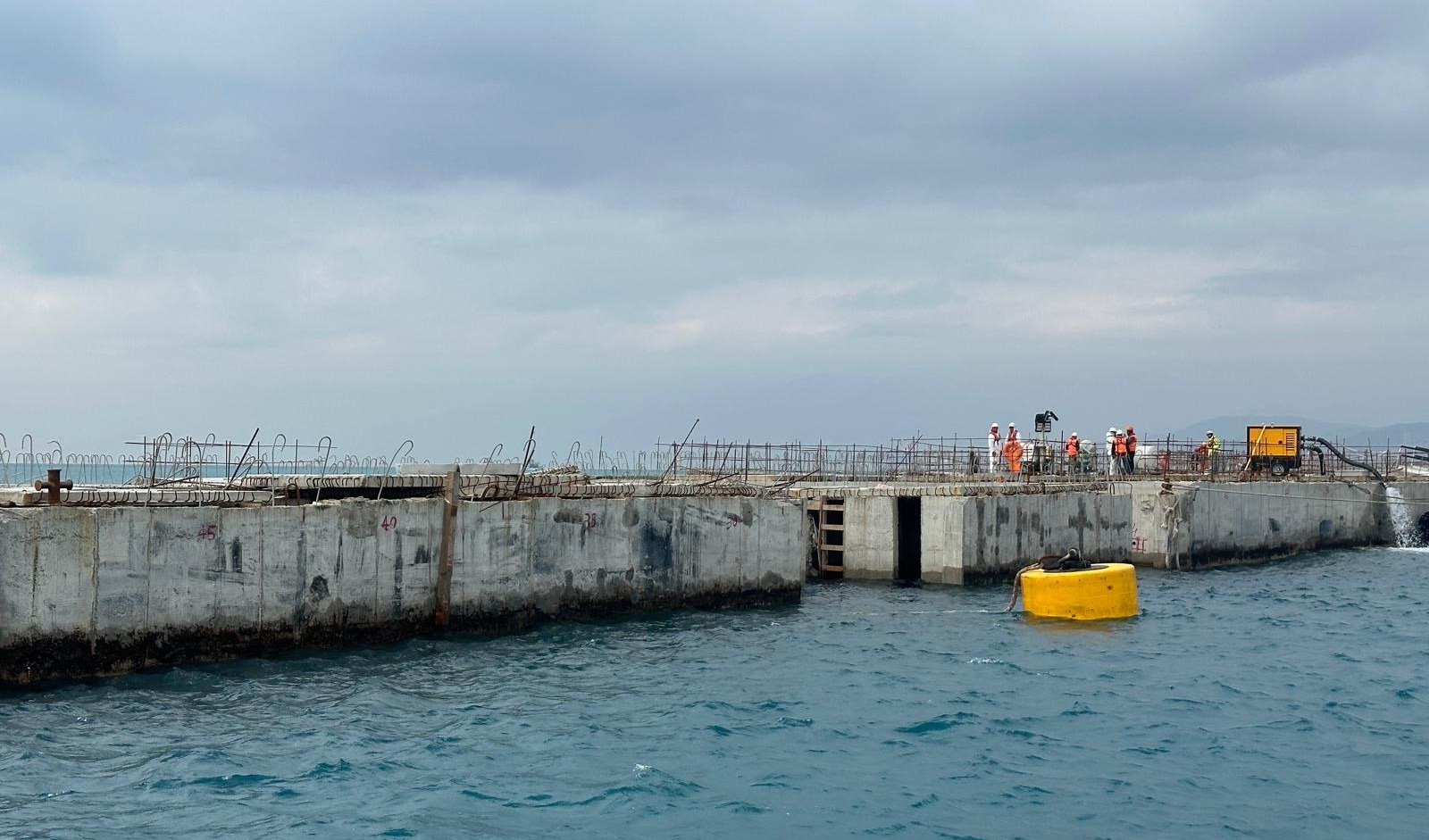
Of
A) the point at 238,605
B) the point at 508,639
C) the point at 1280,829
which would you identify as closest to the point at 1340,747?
the point at 1280,829

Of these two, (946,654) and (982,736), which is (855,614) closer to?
(946,654)

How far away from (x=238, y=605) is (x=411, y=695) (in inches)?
158

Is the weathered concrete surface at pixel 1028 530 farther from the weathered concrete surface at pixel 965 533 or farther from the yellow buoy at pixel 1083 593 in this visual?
the yellow buoy at pixel 1083 593

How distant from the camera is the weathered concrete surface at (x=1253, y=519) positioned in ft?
144

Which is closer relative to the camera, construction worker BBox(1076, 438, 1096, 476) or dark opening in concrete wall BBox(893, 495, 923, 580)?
dark opening in concrete wall BBox(893, 495, 923, 580)

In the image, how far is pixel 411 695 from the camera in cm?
2041

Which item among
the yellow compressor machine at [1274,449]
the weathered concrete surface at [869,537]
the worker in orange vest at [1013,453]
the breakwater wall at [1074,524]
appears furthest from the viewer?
the yellow compressor machine at [1274,449]

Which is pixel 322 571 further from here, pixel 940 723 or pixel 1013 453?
pixel 1013 453

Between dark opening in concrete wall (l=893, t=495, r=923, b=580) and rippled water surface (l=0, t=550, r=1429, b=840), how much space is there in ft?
36.2

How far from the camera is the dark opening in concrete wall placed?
3934 centimetres

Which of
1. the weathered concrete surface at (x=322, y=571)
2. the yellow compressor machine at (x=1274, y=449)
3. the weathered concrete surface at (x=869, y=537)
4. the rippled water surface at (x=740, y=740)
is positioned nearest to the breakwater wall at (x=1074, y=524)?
the weathered concrete surface at (x=869, y=537)

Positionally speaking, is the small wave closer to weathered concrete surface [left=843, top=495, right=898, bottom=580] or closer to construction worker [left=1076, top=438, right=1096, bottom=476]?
weathered concrete surface [left=843, top=495, right=898, bottom=580]

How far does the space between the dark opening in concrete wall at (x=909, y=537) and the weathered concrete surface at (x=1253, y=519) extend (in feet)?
31.0

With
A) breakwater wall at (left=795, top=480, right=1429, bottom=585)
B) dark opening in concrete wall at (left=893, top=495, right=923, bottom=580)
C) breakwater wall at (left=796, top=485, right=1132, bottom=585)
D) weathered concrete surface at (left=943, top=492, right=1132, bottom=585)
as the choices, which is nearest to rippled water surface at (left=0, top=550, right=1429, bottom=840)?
weathered concrete surface at (left=943, top=492, right=1132, bottom=585)
